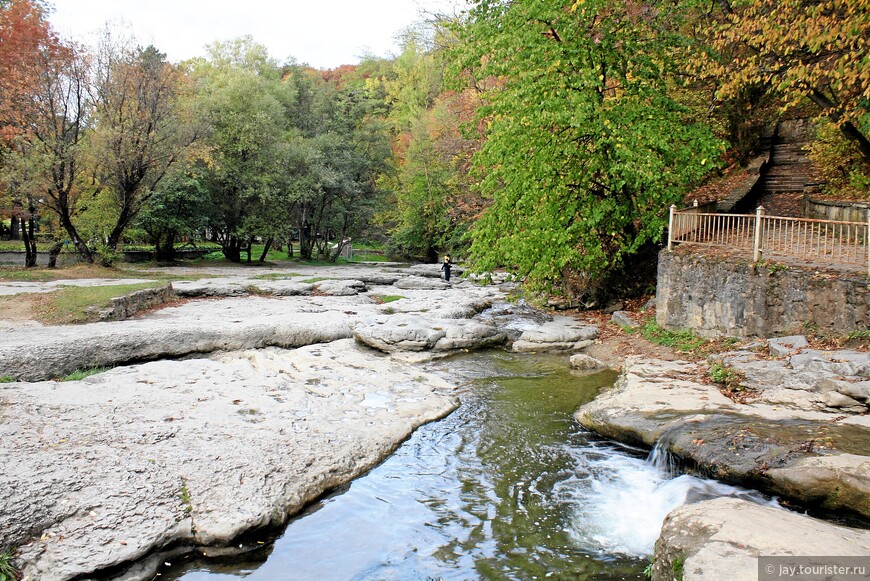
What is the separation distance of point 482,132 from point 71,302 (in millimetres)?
19893

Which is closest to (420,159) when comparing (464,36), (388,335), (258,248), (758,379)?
(258,248)

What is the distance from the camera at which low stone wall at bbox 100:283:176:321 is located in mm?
15206

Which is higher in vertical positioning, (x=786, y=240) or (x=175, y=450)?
(x=786, y=240)

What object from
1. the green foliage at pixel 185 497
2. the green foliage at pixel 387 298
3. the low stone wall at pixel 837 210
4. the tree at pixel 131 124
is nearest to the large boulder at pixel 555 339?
the green foliage at pixel 387 298

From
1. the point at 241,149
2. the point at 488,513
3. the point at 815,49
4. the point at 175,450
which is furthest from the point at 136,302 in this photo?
the point at 241,149

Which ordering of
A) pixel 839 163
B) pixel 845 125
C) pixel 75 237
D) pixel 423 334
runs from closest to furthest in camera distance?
pixel 423 334, pixel 845 125, pixel 839 163, pixel 75 237

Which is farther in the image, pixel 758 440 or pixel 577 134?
pixel 577 134

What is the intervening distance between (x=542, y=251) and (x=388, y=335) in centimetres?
557

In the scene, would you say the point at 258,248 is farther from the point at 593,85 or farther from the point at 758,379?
the point at 758,379

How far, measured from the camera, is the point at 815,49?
11.5 meters

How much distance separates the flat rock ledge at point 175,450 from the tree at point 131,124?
59.4 ft

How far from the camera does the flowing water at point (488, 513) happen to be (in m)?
5.48

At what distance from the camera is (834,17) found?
11602 millimetres

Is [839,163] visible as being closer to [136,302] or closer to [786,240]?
[786,240]
